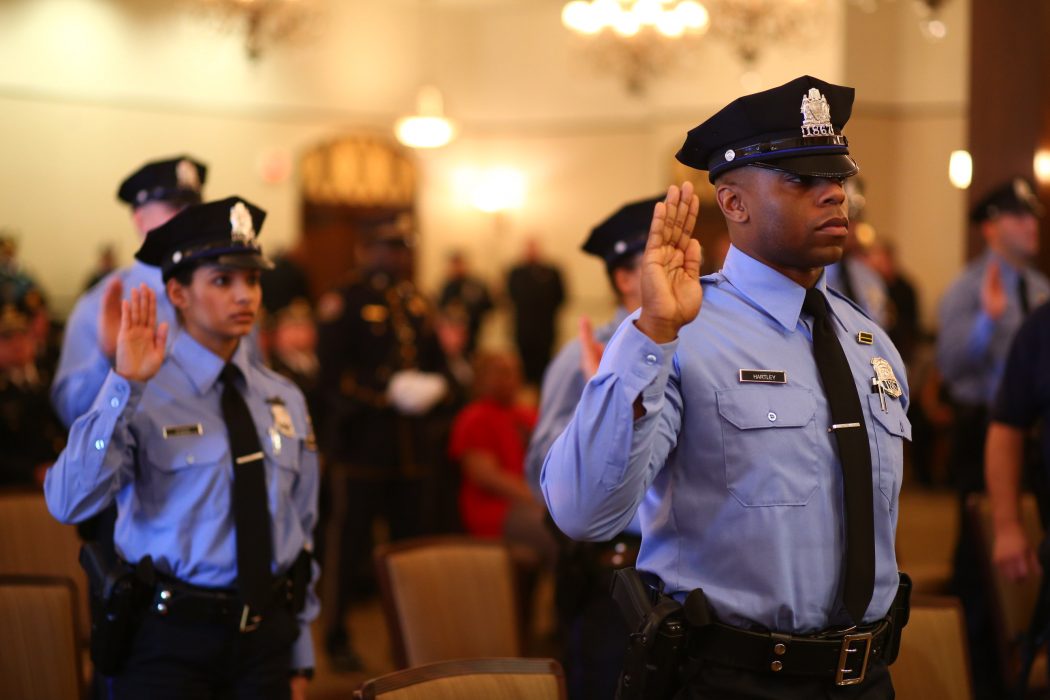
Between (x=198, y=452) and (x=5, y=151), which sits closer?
(x=198, y=452)

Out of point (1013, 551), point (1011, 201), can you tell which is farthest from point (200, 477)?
point (1011, 201)

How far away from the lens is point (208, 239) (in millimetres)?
2369

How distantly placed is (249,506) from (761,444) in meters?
1.08

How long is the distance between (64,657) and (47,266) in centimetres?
846

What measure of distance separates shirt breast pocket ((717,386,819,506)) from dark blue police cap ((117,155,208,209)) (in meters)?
1.99

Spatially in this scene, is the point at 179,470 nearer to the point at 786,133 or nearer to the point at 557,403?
the point at 557,403

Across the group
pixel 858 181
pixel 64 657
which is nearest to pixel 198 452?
pixel 64 657

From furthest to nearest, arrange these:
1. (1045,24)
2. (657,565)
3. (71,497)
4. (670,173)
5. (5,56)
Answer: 1. (670,173)
2. (5,56)
3. (1045,24)
4. (71,497)
5. (657,565)

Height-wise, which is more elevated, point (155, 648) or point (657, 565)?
point (657, 565)

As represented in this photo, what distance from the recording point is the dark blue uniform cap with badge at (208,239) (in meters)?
2.36

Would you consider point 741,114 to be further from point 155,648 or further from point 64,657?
point 64,657

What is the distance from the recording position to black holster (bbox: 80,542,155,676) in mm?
2125

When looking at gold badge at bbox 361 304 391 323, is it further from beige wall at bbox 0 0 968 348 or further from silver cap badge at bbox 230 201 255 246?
beige wall at bbox 0 0 968 348

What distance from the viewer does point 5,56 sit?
32.2 ft
